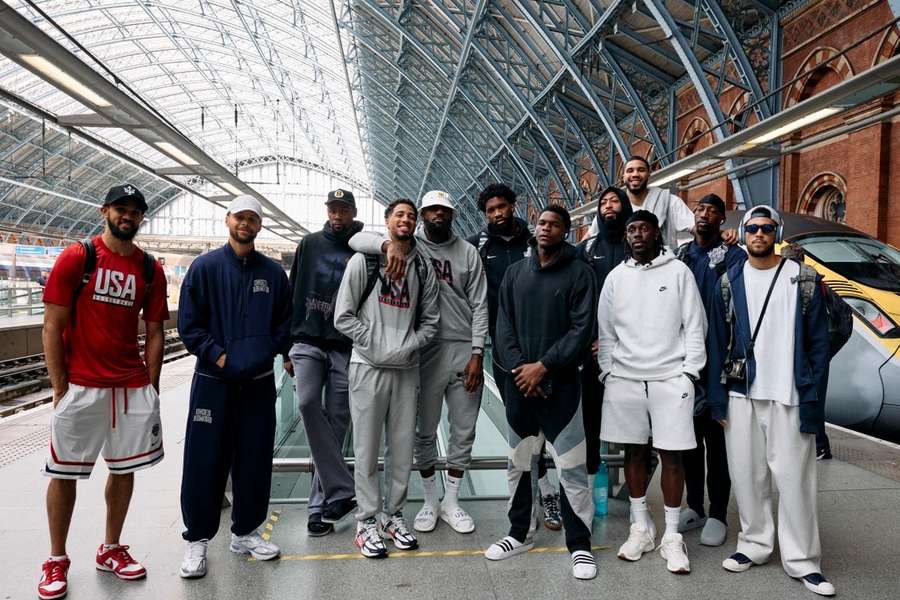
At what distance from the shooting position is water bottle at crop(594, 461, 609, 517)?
13.9 feet

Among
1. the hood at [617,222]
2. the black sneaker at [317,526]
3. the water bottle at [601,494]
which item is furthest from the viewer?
the water bottle at [601,494]

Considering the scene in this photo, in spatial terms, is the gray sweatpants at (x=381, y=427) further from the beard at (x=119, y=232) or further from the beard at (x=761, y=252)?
the beard at (x=761, y=252)

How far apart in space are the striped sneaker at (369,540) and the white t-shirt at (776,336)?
2.20 meters

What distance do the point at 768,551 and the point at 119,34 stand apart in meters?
38.8

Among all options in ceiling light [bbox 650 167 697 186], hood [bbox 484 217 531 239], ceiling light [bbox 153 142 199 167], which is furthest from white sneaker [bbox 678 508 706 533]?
ceiling light [bbox 153 142 199 167]

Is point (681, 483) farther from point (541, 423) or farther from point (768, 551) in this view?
point (541, 423)

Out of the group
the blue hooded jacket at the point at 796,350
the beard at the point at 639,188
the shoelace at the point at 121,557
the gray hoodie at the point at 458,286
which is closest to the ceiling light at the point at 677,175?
the beard at the point at 639,188

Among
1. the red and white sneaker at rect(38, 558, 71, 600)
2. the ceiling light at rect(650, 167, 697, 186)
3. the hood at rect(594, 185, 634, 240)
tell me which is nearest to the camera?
the red and white sneaker at rect(38, 558, 71, 600)

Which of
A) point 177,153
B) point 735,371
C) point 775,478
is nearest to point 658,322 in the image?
point 735,371

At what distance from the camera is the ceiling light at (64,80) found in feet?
15.8

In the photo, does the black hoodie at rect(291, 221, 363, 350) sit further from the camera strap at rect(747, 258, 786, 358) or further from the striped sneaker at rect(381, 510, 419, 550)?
the camera strap at rect(747, 258, 786, 358)

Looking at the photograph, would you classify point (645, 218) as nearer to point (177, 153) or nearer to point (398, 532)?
point (398, 532)

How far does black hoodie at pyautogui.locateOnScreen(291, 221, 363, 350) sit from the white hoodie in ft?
5.58

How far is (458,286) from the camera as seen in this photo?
157 inches
